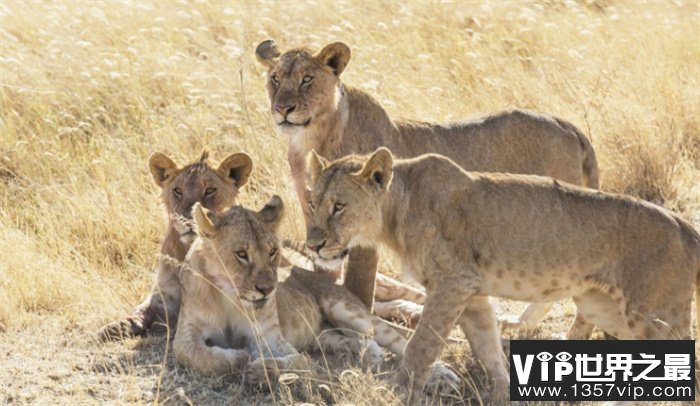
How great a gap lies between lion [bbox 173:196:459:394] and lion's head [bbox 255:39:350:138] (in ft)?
3.10

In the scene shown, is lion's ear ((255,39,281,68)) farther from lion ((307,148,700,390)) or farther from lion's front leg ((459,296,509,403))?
lion's front leg ((459,296,509,403))

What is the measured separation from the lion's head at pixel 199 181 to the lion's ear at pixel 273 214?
538 millimetres

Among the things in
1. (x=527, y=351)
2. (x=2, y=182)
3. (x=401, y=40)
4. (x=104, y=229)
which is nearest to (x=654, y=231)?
(x=527, y=351)

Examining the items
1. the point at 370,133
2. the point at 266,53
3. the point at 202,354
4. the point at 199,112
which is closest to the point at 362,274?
the point at 370,133

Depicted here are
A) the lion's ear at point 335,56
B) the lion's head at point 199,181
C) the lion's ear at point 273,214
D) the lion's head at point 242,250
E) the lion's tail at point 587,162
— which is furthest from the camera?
the lion's tail at point 587,162

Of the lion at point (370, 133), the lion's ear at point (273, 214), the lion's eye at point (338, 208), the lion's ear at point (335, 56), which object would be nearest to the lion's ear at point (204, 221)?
the lion's ear at point (273, 214)

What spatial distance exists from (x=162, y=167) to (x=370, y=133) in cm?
119

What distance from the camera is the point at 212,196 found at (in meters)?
6.51

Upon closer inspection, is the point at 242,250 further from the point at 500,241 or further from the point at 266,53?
the point at 266,53

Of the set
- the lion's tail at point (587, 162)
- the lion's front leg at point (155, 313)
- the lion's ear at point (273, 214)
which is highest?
the lion's ear at point (273, 214)

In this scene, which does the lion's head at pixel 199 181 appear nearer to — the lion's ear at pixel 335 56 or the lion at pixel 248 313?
the lion at pixel 248 313

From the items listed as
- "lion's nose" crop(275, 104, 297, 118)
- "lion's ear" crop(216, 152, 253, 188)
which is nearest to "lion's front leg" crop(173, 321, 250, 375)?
"lion's ear" crop(216, 152, 253, 188)

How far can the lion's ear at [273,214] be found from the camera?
5.96m

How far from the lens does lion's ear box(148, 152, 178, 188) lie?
657 cm
